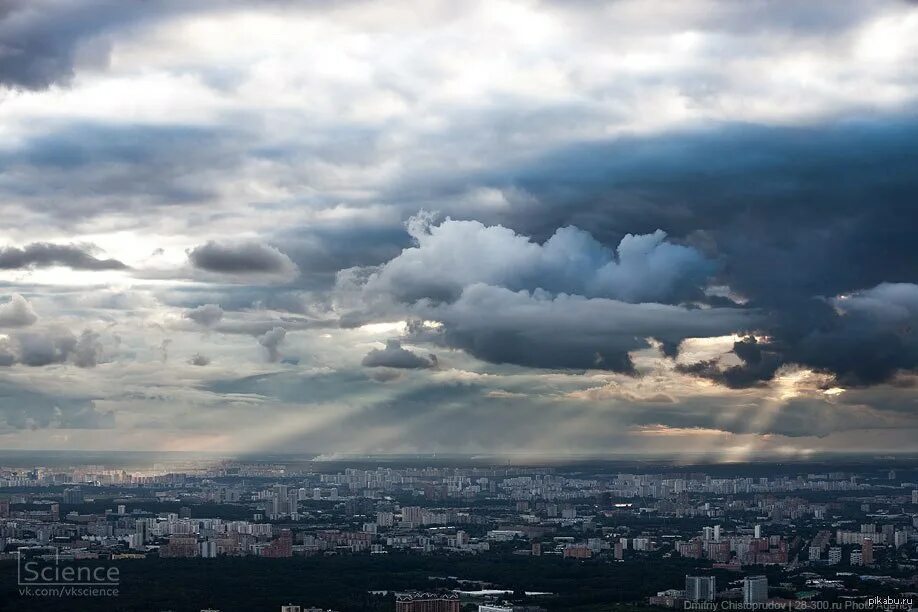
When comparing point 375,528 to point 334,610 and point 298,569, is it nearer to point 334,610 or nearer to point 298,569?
point 298,569

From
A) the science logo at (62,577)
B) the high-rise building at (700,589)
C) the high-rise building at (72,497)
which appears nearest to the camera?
the science logo at (62,577)

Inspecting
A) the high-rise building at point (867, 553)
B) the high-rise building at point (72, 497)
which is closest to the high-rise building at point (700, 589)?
the high-rise building at point (867, 553)

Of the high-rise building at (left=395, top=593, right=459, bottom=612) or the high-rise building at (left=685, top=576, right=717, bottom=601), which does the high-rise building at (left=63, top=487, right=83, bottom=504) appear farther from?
the high-rise building at (left=685, top=576, right=717, bottom=601)

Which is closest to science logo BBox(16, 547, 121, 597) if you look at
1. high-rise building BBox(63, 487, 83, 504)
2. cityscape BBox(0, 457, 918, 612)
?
cityscape BBox(0, 457, 918, 612)

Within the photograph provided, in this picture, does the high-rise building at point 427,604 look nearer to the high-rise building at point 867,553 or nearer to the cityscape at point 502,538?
the cityscape at point 502,538

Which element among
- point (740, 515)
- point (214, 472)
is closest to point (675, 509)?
point (740, 515)

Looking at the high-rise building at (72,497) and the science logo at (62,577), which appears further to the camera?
the high-rise building at (72,497)

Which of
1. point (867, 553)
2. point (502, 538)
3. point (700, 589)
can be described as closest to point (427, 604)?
point (700, 589)
